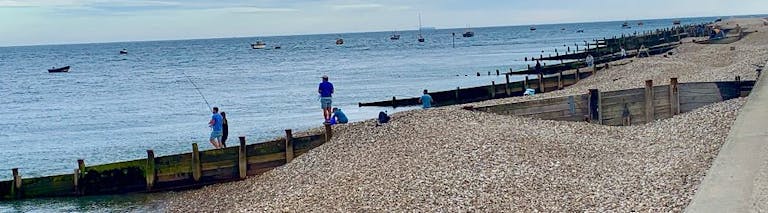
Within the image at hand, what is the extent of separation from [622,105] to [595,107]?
2.98 feet

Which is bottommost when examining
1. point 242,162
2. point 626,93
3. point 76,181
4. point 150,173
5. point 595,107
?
point 76,181

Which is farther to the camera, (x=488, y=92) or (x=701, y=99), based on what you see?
(x=488, y=92)

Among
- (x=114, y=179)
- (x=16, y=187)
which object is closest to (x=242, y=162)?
(x=114, y=179)

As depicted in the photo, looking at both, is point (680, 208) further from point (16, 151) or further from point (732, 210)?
point (16, 151)

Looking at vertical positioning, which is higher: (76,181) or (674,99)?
(674,99)

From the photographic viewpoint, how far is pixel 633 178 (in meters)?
17.1

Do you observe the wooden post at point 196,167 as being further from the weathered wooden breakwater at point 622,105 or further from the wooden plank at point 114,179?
the weathered wooden breakwater at point 622,105

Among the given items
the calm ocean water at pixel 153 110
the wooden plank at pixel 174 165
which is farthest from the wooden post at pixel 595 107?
the calm ocean water at pixel 153 110

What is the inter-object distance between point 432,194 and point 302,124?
75.2 feet

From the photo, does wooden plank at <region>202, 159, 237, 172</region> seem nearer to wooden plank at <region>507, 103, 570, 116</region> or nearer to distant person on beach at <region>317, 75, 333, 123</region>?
distant person on beach at <region>317, 75, 333, 123</region>

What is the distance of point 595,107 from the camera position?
2728 centimetres

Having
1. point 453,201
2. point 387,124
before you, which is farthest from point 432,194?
point 387,124

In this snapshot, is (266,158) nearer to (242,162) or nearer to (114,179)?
(242,162)

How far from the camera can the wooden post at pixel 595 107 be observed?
2719cm
